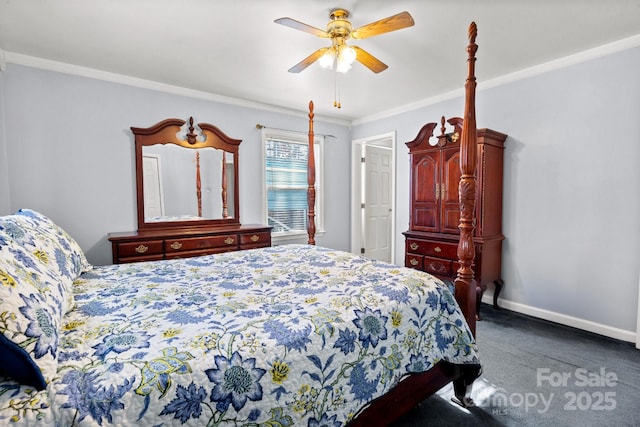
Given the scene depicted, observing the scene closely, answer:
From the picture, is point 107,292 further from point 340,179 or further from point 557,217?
point 340,179

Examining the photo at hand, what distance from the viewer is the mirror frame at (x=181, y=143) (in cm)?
329

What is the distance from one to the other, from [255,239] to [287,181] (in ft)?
3.74

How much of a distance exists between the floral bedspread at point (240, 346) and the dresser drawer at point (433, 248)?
5.58 ft

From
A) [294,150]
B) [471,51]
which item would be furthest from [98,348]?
[294,150]

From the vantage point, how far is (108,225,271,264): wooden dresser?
2936 mm

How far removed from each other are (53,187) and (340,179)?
139 inches

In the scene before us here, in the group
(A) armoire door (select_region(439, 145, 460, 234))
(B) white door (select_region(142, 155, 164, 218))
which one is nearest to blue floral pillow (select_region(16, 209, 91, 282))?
(B) white door (select_region(142, 155, 164, 218))

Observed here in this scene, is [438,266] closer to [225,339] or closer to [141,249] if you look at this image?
[225,339]

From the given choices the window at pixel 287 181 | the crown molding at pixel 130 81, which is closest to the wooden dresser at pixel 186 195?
the crown molding at pixel 130 81

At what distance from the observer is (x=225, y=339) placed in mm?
977

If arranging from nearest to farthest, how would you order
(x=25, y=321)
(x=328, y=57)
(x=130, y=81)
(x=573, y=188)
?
1. (x=25, y=321)
2. (x=328, y=57)
3. (x=573, y=188)
4. (x=130, y=81)

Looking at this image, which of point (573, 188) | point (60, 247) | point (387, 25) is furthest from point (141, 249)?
point (573, 188)

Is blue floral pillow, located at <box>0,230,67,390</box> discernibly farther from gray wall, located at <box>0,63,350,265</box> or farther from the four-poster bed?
gray wall, located at <box>0,63,350,265</box>

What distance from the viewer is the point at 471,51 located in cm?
166
